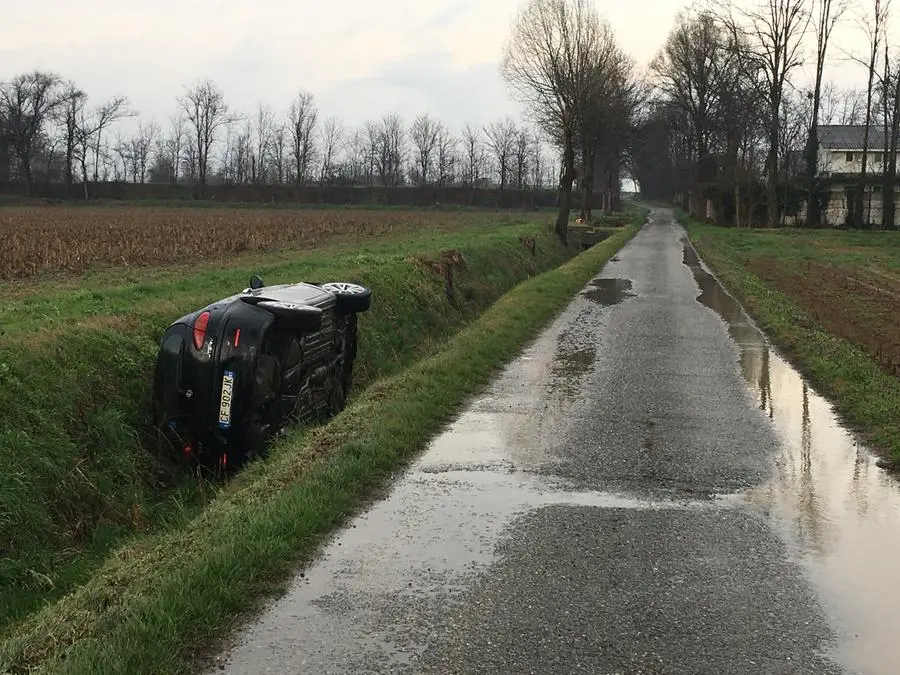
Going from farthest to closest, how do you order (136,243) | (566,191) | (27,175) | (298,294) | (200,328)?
(27,175) → (566,191) → (136,243) → (298,294) → (200,328)

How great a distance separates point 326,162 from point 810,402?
344ft

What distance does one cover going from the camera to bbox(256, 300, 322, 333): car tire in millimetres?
7543

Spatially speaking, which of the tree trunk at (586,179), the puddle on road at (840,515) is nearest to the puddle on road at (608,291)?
the puddle on road at (840,515)

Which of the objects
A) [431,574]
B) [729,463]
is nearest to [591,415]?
[729,463]

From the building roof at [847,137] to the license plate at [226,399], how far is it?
86500mm

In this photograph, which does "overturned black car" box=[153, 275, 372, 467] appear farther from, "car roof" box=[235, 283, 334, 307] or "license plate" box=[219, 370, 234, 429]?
"car roof" box=[235, 283, 334, 307]

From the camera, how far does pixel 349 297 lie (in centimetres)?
943

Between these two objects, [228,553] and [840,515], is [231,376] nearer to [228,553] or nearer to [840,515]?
[228,553]

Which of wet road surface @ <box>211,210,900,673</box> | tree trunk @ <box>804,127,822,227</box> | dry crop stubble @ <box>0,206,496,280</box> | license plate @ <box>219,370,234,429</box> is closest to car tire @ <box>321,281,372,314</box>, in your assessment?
wet road surface @ <box>211,210,900,673</box>

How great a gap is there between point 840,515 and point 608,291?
1522 centimetres

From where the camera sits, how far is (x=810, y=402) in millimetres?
9438

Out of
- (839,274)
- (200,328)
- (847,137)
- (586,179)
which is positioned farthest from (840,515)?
(847,137)

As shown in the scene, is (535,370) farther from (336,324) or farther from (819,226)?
(819,226)

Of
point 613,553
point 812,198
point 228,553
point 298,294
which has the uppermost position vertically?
point 812,198
